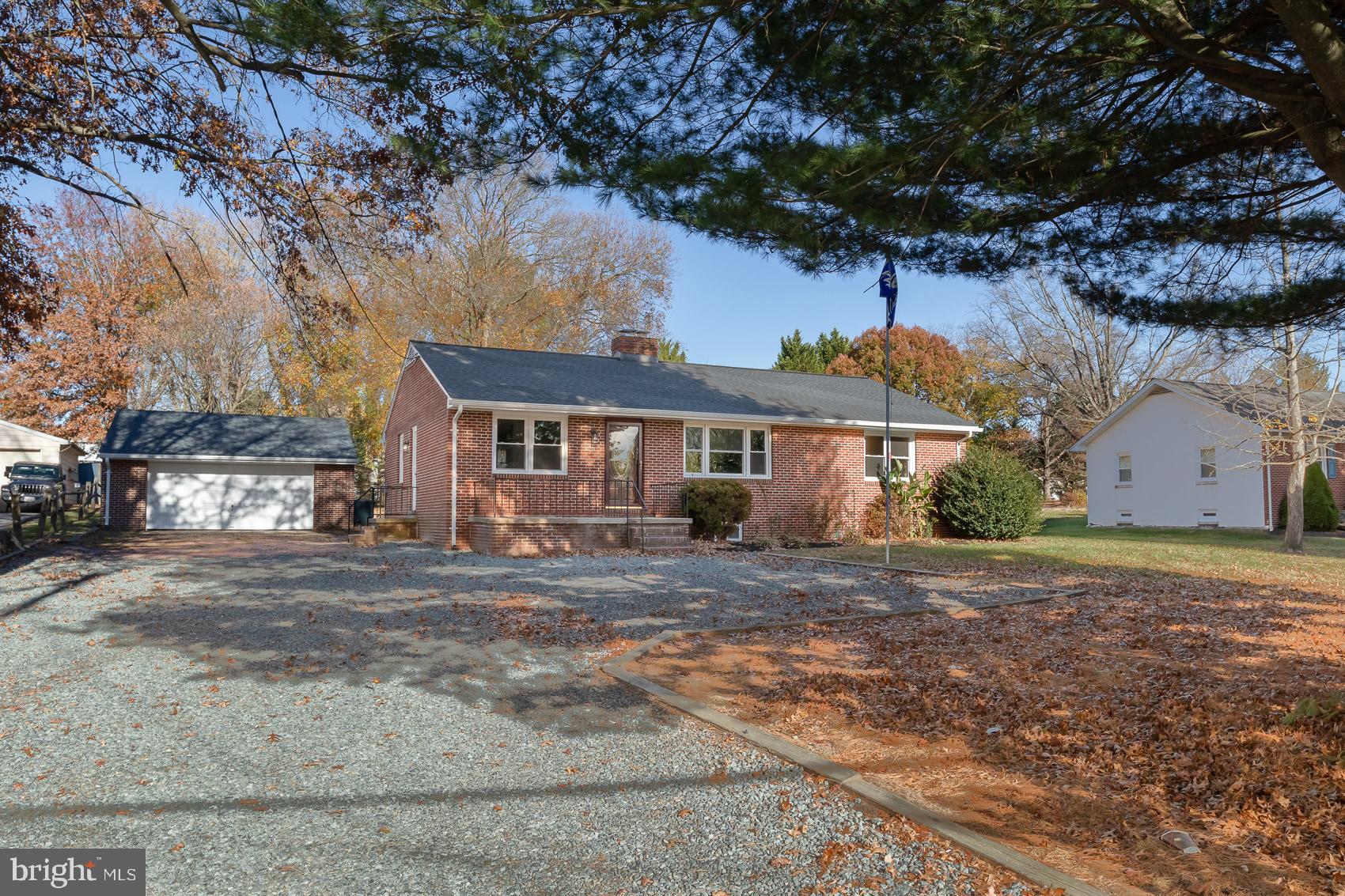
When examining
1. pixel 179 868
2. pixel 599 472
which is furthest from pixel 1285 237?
pixel 599 472

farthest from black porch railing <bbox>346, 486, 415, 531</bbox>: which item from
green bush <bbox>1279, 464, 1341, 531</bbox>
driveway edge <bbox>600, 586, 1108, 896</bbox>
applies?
green bush <bbox>1279, 464, 1341, 531</bbox>

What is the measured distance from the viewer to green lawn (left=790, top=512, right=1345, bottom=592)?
13.4 metres

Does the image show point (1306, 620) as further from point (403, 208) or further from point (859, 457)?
point (859, 457)

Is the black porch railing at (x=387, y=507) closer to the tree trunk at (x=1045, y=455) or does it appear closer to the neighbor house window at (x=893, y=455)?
the neighbor house window at (x=893, y=455)

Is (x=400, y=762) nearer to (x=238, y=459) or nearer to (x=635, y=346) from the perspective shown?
(x=635, y=346)

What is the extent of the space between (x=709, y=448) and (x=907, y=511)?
517 centimetres

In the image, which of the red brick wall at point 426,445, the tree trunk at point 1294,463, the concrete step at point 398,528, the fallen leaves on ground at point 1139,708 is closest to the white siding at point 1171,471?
the tree trunk at point 1294,463

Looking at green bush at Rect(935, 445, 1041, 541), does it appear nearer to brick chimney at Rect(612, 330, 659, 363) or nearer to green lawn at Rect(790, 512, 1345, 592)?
green lawn at Rect(790, 512, 1345, 592)

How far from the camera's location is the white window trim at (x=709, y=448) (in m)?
19.8

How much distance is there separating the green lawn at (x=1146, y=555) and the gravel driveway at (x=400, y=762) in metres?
5.40

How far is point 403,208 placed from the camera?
9461 millimetres

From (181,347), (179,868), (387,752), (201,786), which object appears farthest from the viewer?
(181,347)

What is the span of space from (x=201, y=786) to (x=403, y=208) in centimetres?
667

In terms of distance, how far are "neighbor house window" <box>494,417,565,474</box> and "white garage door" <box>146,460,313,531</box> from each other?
1187 cm
